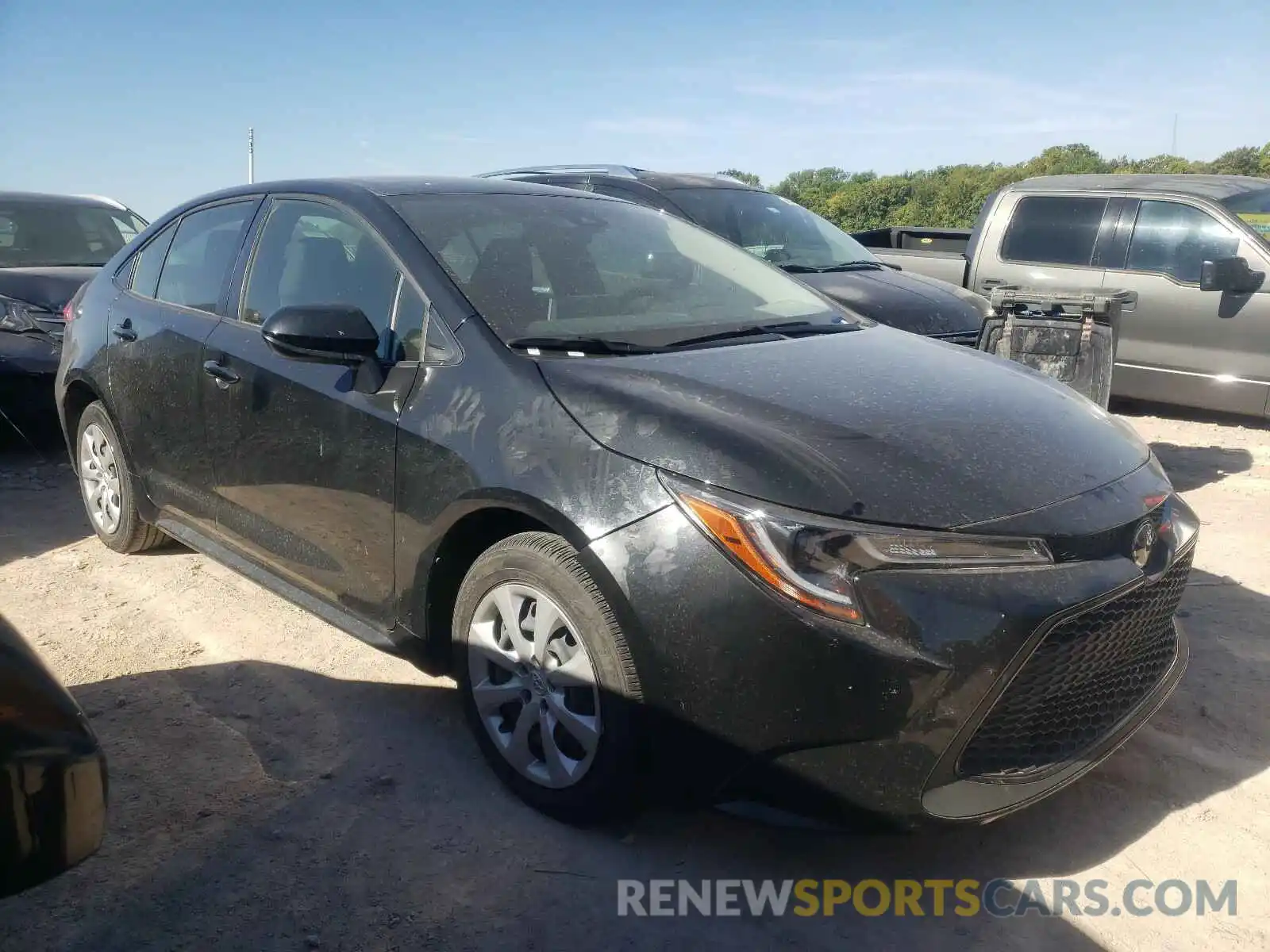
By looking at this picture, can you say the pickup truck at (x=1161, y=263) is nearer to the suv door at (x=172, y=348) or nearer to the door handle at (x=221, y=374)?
the suv door at (x=172, y=348)

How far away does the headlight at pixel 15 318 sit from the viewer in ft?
22.5

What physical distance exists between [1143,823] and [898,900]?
0.78 metres

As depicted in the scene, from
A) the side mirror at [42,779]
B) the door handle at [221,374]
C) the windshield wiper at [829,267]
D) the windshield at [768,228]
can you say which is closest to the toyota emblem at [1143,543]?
the side mirror at [42,779]

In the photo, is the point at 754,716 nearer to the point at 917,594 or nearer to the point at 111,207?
the point at 917,594

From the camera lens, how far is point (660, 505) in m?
2.47

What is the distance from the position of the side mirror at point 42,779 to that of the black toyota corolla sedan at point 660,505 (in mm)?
1162


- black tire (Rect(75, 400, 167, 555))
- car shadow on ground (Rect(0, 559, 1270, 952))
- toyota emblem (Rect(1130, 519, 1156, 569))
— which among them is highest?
toyota emblem (Rect(1130, 519, 1156, 569))

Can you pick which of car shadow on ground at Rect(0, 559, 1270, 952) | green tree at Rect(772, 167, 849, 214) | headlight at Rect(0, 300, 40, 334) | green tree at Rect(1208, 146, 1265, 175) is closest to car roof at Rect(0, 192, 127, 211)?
headlight at Rect(0, 300, 40, 334)

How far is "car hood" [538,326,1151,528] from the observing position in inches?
96.4

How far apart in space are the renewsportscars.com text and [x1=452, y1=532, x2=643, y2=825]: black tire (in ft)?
0.75

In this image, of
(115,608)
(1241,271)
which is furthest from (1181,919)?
(1241,271)

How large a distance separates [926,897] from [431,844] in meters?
1.25

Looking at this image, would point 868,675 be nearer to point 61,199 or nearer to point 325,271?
point 325,271

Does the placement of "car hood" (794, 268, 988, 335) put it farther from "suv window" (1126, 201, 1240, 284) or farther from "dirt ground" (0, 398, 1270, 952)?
"dirt ground" (0, 398, 1270, 952)
